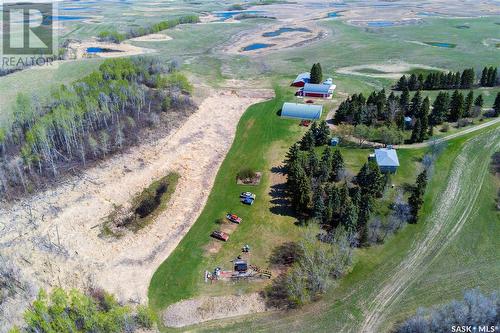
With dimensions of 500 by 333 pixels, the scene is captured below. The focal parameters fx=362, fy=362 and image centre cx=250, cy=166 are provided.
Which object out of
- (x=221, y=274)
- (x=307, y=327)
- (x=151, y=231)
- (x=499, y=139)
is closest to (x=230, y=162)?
(x=151, y=231)

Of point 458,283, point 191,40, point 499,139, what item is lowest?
point 458,283

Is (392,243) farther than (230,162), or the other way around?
(230,162)

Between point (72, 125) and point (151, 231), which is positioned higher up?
point (72, 125)

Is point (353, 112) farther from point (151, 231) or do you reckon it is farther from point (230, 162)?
point (151, 231)

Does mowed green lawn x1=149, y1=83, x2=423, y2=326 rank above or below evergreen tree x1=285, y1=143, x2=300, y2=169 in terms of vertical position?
below

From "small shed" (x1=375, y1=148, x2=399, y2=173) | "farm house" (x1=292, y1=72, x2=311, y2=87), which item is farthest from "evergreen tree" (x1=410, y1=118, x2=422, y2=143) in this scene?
"farm house" (x1=292, y1=72, x2=311, y2=87)

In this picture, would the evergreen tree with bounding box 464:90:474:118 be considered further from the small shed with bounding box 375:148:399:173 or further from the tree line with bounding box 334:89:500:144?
the small shed with bounding box 375:148:399:173
